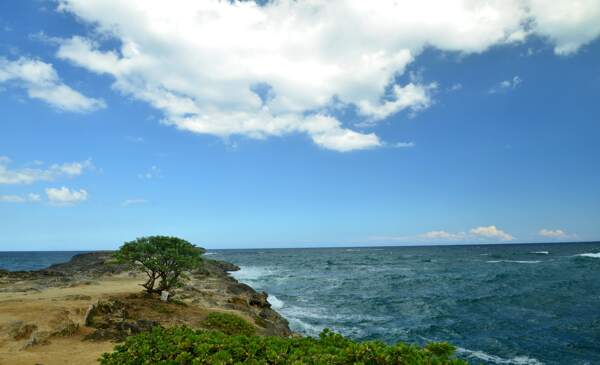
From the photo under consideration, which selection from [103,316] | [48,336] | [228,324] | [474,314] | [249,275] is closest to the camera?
[48,336]

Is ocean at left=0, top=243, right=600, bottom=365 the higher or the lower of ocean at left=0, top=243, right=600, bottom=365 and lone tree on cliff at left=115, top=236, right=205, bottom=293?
the lower

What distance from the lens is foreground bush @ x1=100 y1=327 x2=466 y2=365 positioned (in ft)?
20.7

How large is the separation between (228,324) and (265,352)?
11497 mm

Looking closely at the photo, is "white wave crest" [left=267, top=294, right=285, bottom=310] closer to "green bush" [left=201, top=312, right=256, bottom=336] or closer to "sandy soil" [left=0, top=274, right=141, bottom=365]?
"green bush" [left=201, top=312, right=256, bottom=336]

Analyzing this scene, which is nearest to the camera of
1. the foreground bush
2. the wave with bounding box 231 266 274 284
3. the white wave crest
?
the foreground bush

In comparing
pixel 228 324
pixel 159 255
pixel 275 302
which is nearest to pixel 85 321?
pixel 159 255

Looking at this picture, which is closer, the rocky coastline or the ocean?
the rocky coastline

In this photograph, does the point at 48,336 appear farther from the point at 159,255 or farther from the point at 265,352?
the point at 265,352

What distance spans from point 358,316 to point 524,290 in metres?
22.3

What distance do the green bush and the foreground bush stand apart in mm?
9489

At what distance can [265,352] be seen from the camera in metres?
7.21

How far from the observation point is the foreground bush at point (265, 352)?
6.30m

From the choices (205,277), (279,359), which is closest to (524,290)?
(205,277)

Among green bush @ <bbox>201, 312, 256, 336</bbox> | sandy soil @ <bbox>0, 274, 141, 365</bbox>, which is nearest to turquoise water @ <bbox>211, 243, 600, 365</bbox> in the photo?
green bush @ <bbox>201, 312, 256, 336</bbox>
